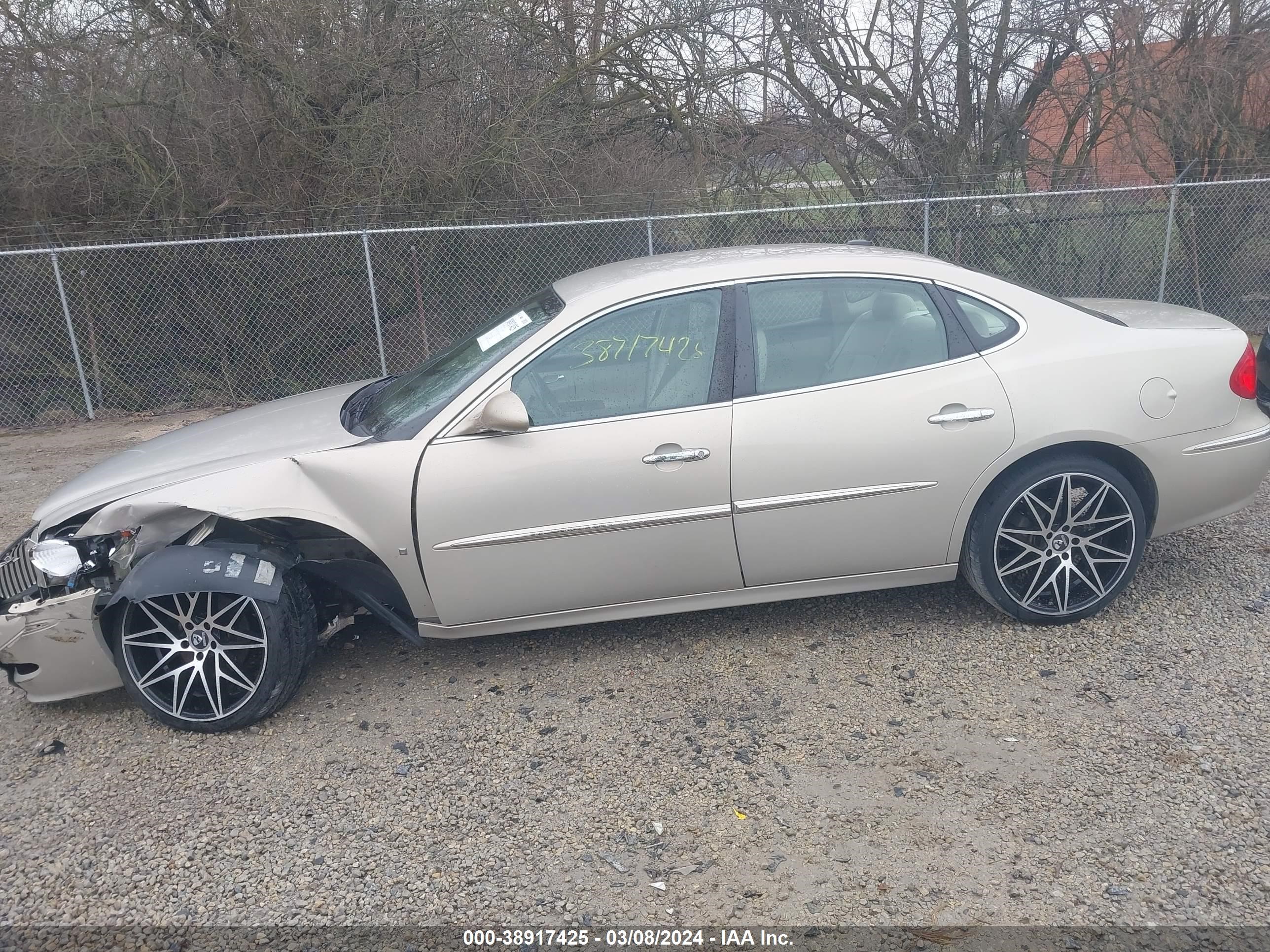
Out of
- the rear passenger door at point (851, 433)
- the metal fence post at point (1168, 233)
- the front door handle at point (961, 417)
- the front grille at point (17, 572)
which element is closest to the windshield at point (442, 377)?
the rear passenger door at point (851, 433)

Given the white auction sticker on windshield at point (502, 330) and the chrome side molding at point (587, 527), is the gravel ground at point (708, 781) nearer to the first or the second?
the chrome side molding at point (587, 527)

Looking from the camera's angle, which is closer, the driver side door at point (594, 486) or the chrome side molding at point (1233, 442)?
the driver side door at point (594, 486)

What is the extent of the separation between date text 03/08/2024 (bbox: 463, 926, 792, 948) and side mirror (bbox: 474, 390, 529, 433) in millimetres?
1769

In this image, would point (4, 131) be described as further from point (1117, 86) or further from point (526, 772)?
point (1117, 86)

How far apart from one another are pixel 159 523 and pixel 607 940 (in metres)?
2.37

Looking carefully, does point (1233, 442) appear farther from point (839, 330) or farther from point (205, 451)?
point (205, 451)

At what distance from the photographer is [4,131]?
9445 mm

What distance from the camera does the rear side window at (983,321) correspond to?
13.4 feet

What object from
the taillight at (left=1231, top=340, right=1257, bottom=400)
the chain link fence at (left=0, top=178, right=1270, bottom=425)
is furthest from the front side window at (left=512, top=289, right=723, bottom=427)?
the chain link fence at (left=0, top=178, right=1270, bottom=425)

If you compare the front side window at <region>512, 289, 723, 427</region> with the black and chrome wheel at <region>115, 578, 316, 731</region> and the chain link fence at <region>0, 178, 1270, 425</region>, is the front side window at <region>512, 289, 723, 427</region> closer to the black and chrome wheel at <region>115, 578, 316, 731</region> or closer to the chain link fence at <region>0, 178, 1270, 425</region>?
the black and chrome wheel at <region>115, 578, 316, 731</region>

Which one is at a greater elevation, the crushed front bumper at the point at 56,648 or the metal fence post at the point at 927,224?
the metal fence post at the point at 927,224

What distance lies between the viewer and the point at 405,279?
1038cm

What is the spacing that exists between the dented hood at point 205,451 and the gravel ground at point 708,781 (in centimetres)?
88

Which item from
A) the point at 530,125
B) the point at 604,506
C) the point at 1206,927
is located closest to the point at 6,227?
the point at 530,125
